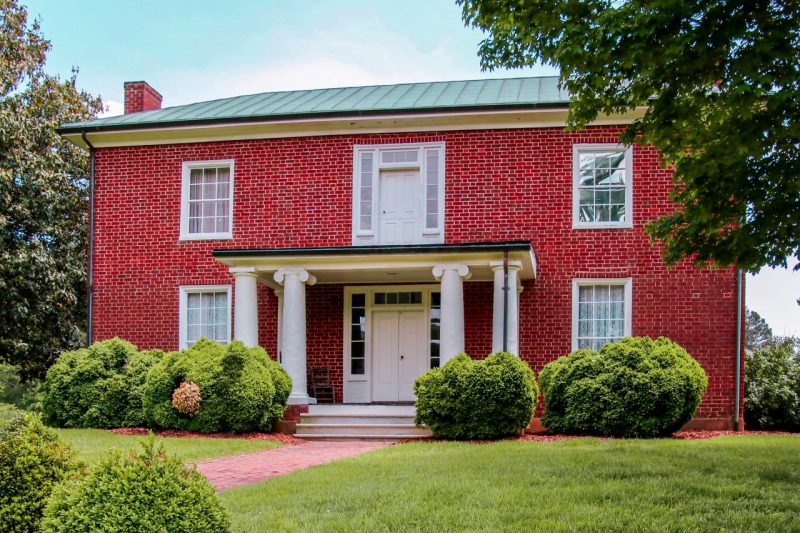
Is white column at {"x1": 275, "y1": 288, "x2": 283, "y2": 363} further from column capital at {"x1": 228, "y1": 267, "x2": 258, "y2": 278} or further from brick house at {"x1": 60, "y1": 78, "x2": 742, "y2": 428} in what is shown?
column capital at {"x1": 228, "y1": 267, "x2": 258, "y2": 278}

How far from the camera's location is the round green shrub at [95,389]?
16.0m

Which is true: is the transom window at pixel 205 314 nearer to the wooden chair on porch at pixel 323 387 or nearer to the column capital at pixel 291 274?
the wooden chair on porch at pixel 323 387

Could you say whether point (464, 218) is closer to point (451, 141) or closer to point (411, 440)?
point (451, 141)

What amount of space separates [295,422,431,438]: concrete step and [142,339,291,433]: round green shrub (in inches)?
25.5

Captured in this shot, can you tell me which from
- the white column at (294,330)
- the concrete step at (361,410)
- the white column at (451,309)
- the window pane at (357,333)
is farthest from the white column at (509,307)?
the white column at (294,330)

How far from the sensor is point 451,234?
17375 mm

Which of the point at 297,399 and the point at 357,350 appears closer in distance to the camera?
the point at 297,399

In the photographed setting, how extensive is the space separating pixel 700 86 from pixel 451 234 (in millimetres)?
8900

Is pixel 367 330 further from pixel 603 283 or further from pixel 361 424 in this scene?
pixel 603 283

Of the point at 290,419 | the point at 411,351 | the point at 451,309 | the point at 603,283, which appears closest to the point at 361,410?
the point at 290,419

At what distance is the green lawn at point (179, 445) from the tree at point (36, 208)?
9892mm

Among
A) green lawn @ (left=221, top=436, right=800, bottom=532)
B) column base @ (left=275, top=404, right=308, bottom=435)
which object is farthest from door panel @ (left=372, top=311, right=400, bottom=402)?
green lawn @ (left=221, top=436, right=800, bottom=532)

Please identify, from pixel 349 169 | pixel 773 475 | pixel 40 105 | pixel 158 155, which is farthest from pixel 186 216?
pixel 773 475

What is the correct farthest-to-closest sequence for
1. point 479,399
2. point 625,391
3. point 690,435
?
point 690,435 < point 625,391 < point 479,399
